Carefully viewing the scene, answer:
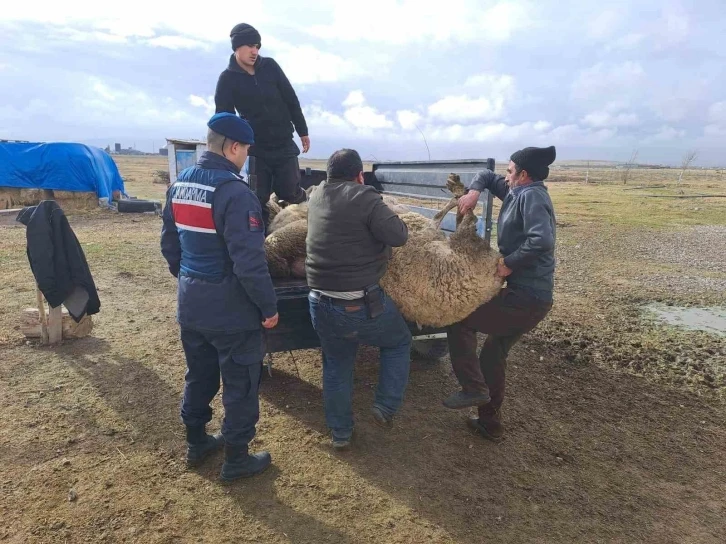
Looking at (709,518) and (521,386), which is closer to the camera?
(709,518)

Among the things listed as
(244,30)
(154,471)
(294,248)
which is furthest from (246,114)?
(154,471)

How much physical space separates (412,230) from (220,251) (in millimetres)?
1715

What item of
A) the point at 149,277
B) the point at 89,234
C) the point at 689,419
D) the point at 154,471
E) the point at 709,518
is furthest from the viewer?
the point at 89,234

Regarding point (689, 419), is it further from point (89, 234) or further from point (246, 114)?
point (89, 234)

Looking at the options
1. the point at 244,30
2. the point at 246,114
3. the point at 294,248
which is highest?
the point at 244,30

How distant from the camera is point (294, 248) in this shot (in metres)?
4.23

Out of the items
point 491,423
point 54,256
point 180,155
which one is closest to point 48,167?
A: point 180,155

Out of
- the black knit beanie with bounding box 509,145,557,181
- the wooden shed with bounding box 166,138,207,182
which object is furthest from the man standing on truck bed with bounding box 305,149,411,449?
the wooden shed with bounding box 166,138,207,182

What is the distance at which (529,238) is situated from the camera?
324cm

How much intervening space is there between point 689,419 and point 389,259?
302 cm

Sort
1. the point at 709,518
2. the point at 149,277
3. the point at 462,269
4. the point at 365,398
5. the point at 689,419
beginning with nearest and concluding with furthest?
1. the point at 709,518
2. the point at 462,269
3. the point at 689,419
4. the point at 365,398
5. the point at 149,277

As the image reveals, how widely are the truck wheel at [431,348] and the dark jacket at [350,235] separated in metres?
1.92

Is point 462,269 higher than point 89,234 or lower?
higher

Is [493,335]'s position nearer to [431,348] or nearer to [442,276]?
[442,276]
